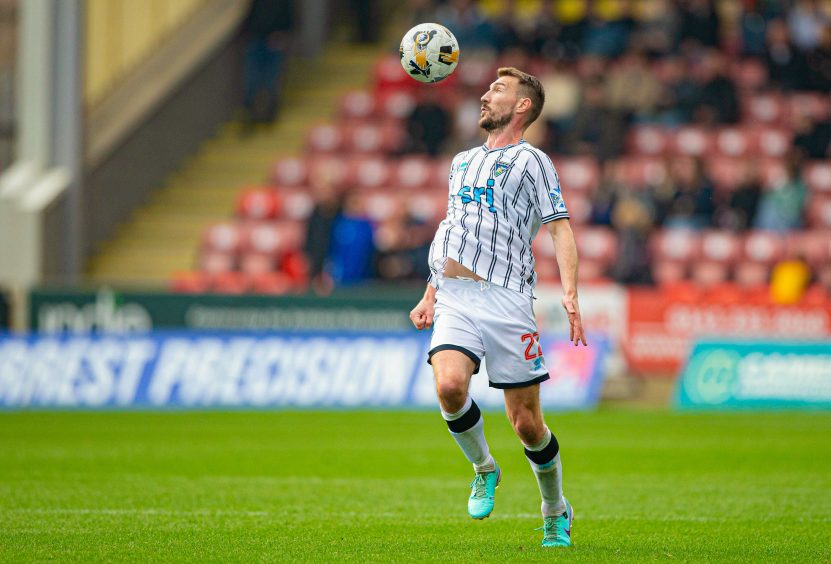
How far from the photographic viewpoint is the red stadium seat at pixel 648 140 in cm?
2336

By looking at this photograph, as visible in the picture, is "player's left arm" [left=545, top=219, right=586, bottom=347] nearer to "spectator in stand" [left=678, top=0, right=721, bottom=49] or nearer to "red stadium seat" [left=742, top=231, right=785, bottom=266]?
"red stadium seat" [left=742, top=231, right=785, bottom=266]

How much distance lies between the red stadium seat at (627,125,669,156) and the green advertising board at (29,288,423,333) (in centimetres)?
692

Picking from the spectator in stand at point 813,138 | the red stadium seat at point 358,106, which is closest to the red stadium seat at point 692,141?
the spectator in stand at point 813,138

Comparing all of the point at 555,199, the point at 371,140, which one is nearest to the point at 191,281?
the point at 371,140

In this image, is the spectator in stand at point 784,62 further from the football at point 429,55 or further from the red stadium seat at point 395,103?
the football at point 429,55

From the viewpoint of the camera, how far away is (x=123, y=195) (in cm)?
2367

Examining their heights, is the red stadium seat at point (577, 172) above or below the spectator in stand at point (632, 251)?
above

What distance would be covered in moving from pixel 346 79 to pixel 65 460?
53.6 ft

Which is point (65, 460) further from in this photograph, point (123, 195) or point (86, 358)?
point (123, 195)

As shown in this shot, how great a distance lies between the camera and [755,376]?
1823 centimetres

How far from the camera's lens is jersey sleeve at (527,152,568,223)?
22.8 feet

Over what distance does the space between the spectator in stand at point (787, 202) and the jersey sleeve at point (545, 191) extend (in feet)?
49.6

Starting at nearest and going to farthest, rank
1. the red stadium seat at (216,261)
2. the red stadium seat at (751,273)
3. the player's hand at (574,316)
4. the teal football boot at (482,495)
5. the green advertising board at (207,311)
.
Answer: the player's hand at (574,316) < the teal football boot at (482,495) < the green advertising board at (207,311) < the red stadium seat at (751,273) < the red stadium seat at (216,261)

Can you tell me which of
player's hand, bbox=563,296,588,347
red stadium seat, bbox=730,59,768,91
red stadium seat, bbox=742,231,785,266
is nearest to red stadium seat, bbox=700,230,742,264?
red stadium seat, bbox=742,231,785,266
